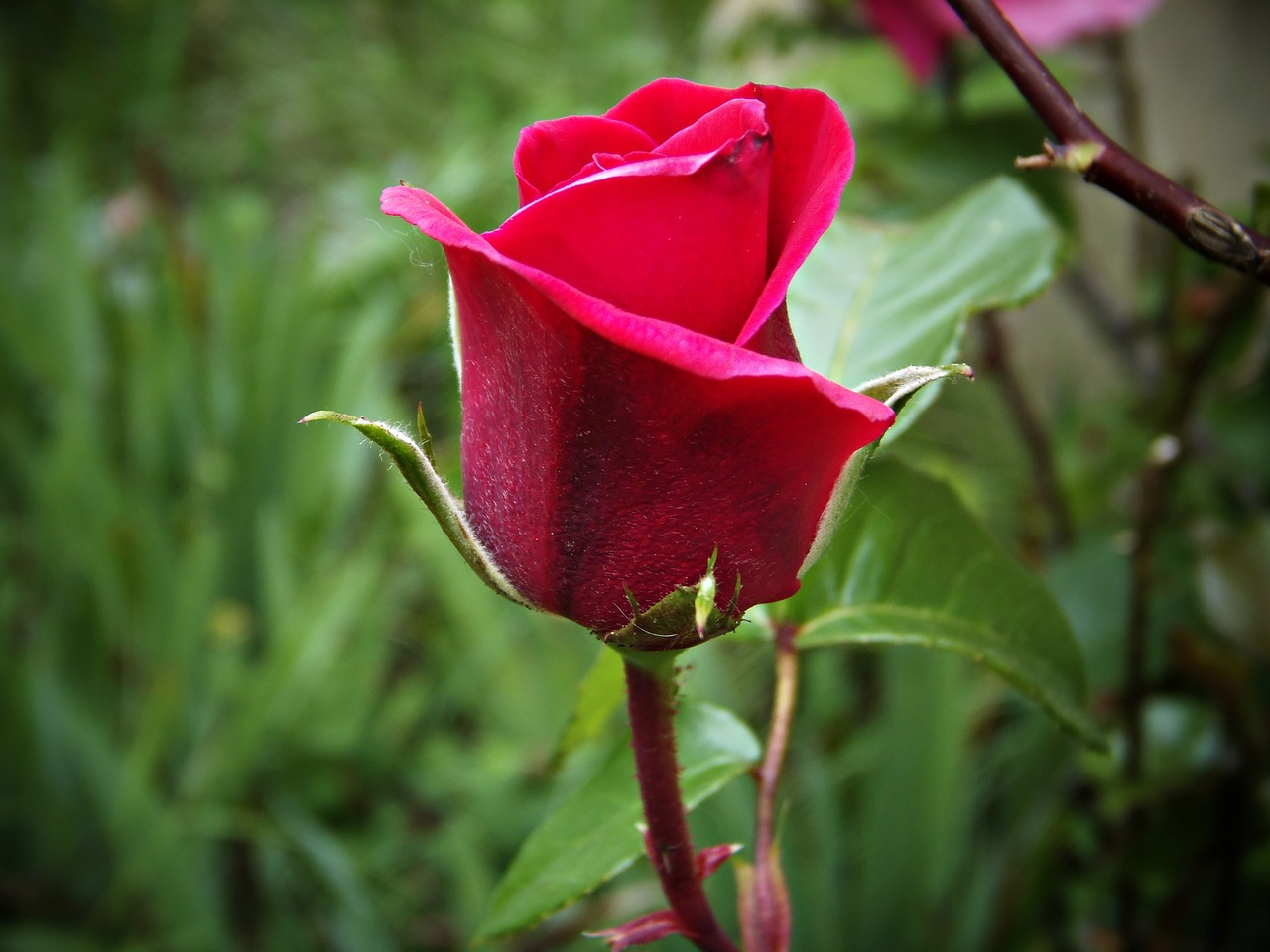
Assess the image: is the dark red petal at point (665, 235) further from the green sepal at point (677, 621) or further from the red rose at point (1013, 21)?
the red rose at point (1013, 21)

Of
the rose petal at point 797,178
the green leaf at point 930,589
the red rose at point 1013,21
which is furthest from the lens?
the red rose at point 1013,21

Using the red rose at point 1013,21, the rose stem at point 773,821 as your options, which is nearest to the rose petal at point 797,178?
the rose stem at point 773,821

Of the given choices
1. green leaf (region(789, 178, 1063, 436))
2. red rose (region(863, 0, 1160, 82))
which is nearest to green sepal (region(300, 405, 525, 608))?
green leaf (region(789, 178, 1063, 436))

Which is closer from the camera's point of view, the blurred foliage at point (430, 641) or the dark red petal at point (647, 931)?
the dark red petal at point (647, 931)

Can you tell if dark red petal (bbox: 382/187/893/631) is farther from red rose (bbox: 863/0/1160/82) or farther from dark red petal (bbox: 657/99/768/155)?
red rose (bbox: 863/0/1160/82)

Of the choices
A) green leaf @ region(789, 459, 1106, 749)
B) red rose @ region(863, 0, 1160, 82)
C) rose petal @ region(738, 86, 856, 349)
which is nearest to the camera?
rose petal @ region(738, 86, 856, 349)

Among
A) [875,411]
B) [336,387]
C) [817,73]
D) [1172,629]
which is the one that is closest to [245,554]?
[336,387]
